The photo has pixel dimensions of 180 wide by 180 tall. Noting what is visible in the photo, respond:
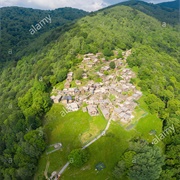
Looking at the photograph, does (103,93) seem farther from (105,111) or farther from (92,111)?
(92,111)

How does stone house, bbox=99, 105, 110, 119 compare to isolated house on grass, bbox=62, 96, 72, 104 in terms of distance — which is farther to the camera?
isolated house on grass, bbox=62, 96, 72, 104

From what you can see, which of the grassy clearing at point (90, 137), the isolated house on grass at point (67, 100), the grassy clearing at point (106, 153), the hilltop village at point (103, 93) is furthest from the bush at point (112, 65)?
the grassy clearing at point (106, 153)

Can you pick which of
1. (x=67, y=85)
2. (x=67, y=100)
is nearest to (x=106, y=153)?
(x=67, y=100)

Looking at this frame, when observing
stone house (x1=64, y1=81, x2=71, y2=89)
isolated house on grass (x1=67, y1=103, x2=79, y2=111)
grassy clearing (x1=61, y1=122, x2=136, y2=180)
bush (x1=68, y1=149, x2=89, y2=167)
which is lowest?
grassy clearing (x1=61, y1=122, x2=136, y2=180)

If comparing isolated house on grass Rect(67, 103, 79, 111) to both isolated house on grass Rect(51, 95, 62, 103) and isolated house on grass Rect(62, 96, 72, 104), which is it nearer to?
isolated house on grass Rect(62, 96, 72, 104)

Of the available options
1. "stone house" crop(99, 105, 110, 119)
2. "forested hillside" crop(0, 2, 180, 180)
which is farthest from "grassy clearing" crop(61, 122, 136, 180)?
"forested hillside" crop(0, 2, 180, 180)

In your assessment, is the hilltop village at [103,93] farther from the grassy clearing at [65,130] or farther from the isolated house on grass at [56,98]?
the grassy clearing at [65,130]

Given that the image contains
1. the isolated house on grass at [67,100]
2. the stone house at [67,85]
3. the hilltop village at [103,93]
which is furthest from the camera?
the stone house at [67,85]

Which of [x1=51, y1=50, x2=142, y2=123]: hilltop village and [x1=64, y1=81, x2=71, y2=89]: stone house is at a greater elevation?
[x1=64, y1=81, x2=71, y2=89]: stone house

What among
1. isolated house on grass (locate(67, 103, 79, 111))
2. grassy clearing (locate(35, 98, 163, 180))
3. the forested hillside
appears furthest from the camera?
isolated house on grass (locate(67, 103, 79, 111))
